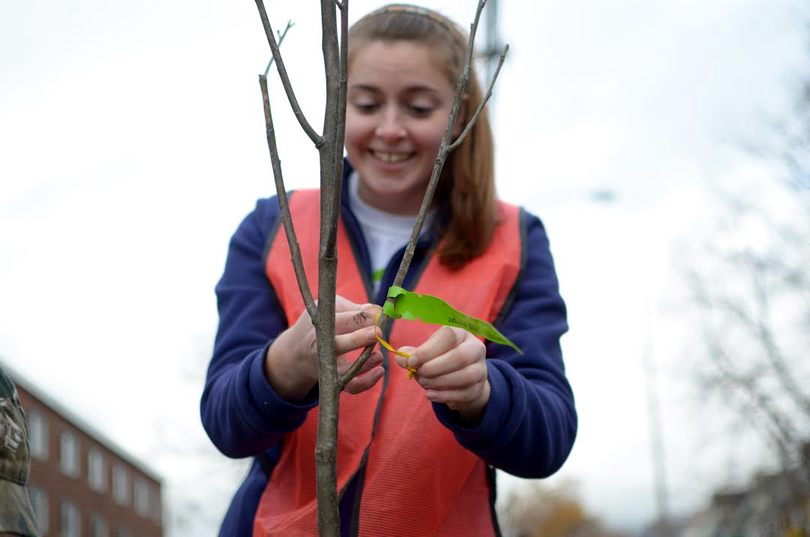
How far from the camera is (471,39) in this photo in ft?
4.53

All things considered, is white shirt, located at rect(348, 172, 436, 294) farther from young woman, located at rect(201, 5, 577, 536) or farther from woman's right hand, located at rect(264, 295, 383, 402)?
woman's right hand, located at rect(264, 295, 383, 402)

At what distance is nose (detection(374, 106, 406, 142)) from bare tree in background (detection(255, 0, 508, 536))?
72 centimetres

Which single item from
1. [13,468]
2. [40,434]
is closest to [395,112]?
[13,468]

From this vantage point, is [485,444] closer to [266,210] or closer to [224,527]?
[224,527]

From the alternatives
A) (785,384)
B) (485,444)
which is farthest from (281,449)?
(785,384)

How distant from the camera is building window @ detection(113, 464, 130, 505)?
43656mm

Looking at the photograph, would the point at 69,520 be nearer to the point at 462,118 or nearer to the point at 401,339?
the point at 462,118

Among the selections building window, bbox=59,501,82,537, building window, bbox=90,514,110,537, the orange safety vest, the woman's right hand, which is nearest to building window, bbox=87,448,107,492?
building window, bbox=90,514,110,537

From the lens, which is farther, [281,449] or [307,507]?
[281,449]

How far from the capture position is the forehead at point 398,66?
6.74 ft

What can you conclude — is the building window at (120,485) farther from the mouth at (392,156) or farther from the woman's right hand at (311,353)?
the woman's right hand at (311,353)

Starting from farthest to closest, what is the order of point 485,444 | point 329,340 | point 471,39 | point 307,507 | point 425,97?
point 425,97
point 307,507
point 485,444
point 471,39
point 329,340

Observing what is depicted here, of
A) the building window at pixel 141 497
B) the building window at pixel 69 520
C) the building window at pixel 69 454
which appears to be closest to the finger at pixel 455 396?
the building window at pixel 69 520

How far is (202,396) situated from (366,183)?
66cm
